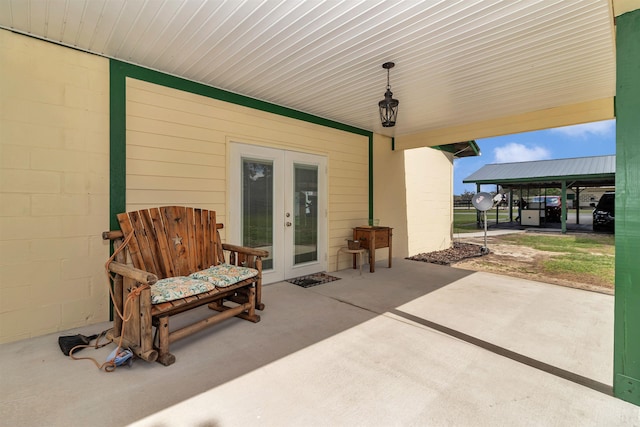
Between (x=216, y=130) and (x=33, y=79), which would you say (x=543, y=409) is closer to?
(x=216, y=130)

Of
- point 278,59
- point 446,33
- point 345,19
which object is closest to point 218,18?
point 278,59

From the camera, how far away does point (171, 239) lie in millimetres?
3066

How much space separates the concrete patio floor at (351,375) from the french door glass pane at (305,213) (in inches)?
64.3

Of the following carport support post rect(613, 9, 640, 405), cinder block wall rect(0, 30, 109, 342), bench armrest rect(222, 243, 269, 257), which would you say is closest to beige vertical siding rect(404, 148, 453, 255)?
bench armrest rect(222, 243, 269, 257)

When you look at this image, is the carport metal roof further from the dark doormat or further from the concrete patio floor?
the dark doormat

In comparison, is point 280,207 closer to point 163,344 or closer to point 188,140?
point 188,140

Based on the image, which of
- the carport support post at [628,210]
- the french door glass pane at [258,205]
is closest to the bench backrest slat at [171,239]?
the french door glass pane at [258,205]

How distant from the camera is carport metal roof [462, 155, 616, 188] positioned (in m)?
11.9

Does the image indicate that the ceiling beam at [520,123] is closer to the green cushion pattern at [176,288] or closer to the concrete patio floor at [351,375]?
the concrete patio floor at [351,375]

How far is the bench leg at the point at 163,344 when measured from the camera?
2.29 m

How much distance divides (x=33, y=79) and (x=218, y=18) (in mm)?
1817

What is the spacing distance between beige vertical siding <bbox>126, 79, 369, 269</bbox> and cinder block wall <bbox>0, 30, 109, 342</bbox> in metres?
0.32

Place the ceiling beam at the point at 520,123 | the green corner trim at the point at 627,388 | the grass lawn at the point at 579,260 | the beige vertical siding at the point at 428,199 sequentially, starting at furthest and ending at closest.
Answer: the beige vertical siding at the point at 428,199 < the grass lawn at the point at 579,260 < the ceiling beam at the point at 520,123 < the green corner trim at the point at 627,388

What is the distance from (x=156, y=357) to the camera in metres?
2.27
